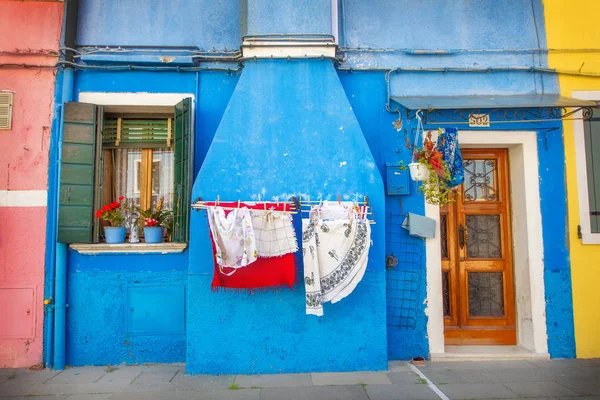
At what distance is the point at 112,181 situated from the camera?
556 cm

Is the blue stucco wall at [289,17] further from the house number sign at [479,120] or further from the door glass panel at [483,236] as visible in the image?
the door glass panel at [483,236]

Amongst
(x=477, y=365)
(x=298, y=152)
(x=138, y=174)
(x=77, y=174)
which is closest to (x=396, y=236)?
(x=298, y=152)

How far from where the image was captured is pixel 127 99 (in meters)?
5.31

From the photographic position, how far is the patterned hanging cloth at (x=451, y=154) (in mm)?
4820

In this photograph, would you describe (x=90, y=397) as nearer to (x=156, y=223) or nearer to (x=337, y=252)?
(x=156, y=223)

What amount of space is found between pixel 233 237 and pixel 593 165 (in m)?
4.70

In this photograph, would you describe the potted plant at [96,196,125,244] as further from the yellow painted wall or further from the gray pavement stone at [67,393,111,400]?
the yellow painted wall

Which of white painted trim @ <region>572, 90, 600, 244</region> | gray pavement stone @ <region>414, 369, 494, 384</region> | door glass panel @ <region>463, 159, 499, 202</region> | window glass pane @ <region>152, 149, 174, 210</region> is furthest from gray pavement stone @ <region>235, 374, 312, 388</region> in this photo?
white painted trim @ <region>572, 90, 600, 244</region>

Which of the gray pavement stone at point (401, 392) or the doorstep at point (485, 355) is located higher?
the doorstep at point (485, 355)

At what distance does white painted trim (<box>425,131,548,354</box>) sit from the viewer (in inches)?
204

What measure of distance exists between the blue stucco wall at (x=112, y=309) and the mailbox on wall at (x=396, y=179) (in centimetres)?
280

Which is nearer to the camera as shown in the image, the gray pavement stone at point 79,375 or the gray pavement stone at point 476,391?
the gray pavement stone at point 476,391

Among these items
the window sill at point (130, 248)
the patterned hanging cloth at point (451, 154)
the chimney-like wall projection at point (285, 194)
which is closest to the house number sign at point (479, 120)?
the patterned hanging cloth at point (451, 154)

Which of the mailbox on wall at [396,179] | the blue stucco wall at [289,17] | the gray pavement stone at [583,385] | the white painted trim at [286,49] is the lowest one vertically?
the gray pavement stone at [583,385]
